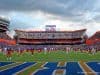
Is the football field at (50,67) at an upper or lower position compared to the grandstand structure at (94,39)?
lower

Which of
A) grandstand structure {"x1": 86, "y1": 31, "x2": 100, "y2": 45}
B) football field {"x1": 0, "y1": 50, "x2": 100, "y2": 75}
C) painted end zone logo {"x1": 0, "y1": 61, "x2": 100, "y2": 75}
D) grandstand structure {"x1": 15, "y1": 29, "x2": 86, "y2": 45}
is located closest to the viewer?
painted end zone logo {"x1": 0, "y1": 61, "x2": 100, "y2": 75}

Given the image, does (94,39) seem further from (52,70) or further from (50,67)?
(52,70)

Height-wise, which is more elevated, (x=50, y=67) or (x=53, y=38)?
(x=53, y=38)

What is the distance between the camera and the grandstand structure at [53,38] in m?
153

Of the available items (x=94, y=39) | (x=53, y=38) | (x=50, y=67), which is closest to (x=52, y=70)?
(x=50, y=67)

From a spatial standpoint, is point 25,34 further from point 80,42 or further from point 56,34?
point 80,42

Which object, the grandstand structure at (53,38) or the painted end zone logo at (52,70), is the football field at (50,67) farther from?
the grandstand structure at (53,38)

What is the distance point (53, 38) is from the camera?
155 meters

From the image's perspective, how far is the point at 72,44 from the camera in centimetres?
15138

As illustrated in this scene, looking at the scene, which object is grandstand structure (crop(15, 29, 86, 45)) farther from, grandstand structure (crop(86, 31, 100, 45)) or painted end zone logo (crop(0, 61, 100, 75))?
painted end zone logo (crop(0, 61, 100, 75))

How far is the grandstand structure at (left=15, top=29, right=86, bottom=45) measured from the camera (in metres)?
153

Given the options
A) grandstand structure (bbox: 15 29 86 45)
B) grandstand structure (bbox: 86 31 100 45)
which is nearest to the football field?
grandstand structure (bbox: 86 31 100 45)

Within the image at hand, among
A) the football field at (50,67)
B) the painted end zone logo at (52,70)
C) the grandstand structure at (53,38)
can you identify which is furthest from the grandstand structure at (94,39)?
the painted end zone logo at (52,70)

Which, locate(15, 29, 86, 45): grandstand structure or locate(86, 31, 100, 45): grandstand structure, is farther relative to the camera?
locate(15, 29, 86, 45): grandstand structure
